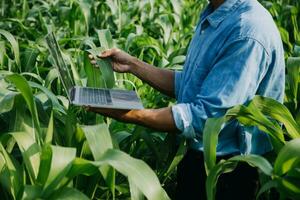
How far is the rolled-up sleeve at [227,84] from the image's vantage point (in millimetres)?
1401

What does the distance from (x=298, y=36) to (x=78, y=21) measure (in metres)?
1.17

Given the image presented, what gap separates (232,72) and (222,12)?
0.60ft

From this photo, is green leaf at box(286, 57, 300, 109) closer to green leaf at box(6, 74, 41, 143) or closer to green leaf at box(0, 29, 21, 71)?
green leaf at box(6, 74, 41, 143)

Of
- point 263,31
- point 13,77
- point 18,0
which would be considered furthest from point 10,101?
point 18,0

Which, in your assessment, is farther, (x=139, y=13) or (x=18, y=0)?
(x=18, y=0)

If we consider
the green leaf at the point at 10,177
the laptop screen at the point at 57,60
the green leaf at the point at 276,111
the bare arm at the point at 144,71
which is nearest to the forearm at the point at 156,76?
the bare arm at the point at 144,71

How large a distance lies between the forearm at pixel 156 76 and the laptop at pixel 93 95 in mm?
290

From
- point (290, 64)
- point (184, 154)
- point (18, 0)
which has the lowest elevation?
point (18, 0)

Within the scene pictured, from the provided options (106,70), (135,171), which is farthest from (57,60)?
(135,171)

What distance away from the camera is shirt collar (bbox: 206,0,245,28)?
1488 millimetres

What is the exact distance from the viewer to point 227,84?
55.2 inches

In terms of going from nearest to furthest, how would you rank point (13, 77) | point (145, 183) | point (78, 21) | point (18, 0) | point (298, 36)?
point (145, 183)
point (13, 77)
point (298, 36)
point (78, 21)
point (18, 0)

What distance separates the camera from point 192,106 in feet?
4.74

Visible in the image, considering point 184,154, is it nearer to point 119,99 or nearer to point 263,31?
point 119,99
